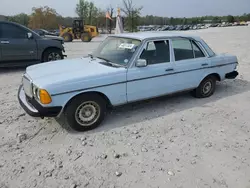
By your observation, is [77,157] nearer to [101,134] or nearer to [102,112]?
[101,134]

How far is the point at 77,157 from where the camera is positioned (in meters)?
3.00

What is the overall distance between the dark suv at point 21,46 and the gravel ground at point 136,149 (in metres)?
3.36

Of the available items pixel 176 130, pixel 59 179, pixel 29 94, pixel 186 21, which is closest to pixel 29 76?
pixel 29 94

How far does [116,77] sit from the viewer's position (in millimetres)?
3656

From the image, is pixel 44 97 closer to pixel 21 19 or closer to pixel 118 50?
pixel 118 50

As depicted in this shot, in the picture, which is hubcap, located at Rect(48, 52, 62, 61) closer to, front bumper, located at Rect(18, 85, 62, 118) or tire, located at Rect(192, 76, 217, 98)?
front bumper, located at Rect(18, 85, 62, 118)

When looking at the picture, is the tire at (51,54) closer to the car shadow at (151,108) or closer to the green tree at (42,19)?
the car shadow at (151,108)

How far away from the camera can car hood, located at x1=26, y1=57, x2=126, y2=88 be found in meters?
3.30

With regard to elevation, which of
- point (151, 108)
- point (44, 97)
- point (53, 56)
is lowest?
point (151, 108)

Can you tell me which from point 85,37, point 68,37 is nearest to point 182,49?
point 85,37

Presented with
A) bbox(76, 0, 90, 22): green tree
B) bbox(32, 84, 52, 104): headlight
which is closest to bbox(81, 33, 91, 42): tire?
bbox(32, 84, 52, 104): headlight

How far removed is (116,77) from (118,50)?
2.57 ft

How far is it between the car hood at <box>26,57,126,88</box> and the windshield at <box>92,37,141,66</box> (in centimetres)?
23

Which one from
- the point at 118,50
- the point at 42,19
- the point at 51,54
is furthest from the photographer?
the point at 42,19
